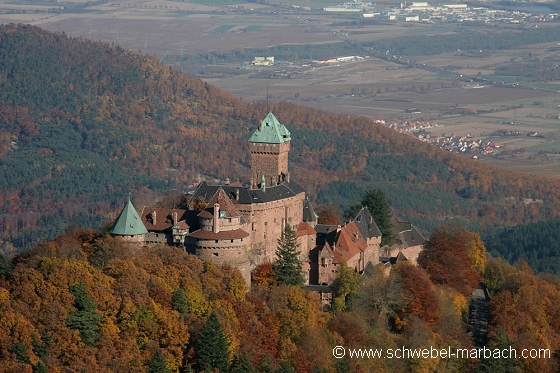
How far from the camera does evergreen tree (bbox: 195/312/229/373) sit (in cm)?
7762

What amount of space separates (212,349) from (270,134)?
75.1 feet

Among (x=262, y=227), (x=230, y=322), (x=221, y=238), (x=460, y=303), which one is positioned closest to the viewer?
(x=230, y=322)

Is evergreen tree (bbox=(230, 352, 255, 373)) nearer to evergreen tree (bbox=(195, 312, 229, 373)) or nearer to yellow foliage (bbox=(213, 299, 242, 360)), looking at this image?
evergreen tree (bbox=(195, 312, 229, 373))

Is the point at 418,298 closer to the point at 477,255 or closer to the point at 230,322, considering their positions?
the point at 230,322

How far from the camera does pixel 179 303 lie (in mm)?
80812

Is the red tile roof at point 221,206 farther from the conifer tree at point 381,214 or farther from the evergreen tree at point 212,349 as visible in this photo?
the conifer tree at point 381,214

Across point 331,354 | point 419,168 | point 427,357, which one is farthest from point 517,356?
point 419,168

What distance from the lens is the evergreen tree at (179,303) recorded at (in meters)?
80.8

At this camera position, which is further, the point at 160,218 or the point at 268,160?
the point at 268,160

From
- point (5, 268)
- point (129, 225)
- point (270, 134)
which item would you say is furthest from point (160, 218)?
point (270, 134)

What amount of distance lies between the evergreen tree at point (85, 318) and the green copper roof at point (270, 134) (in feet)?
73.5

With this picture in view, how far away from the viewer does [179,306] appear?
8075 centimetres

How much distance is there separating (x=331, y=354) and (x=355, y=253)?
35.3 feet

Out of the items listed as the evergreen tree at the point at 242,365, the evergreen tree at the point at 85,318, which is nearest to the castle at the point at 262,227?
the evergreen tree at the point at 242,365
